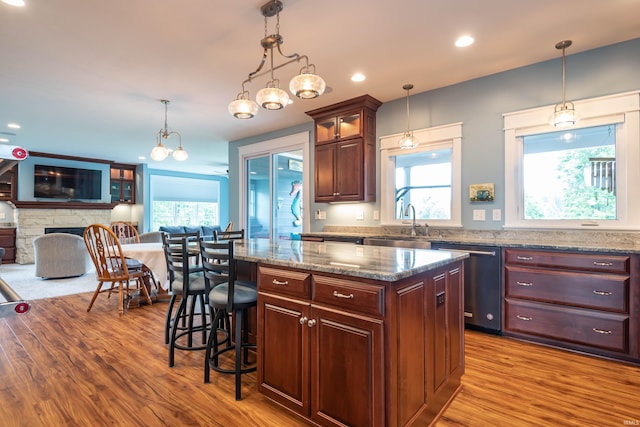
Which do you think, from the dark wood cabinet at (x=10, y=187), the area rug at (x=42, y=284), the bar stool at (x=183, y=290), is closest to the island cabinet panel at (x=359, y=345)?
the bar stool at (x=183, y=290)

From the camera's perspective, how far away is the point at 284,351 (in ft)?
6.07

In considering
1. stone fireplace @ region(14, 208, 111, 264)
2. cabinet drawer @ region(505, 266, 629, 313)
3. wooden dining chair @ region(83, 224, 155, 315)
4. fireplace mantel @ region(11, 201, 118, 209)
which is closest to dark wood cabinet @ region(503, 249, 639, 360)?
cabinet drawer @ region(505, 266, 629, 313)

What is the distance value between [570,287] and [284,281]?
2.37m

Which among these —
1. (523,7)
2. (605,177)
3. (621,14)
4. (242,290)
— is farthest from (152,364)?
(621,14)

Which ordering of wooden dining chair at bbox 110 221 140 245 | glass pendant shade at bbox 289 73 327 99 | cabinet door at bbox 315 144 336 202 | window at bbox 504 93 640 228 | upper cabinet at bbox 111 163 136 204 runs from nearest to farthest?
glass pendant shade at bbox 289 73 327 99 → window at bbox 504 93 640 228 → cabinet door at bbox 315 144 336 202 → wooden dining chair at bbox 110 221 140 245 → upper cabinet at bbox 111 163 136 204

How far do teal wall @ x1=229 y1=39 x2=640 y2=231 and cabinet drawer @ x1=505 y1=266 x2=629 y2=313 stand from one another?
754 mm

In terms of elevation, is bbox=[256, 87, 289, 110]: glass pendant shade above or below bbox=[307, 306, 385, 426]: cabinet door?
above

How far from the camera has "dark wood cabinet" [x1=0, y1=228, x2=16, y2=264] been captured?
303 inches

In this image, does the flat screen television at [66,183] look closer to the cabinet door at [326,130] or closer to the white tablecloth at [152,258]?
the white tablecloth at [152,258]

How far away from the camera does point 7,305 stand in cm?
81

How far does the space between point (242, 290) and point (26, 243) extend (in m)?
8.41

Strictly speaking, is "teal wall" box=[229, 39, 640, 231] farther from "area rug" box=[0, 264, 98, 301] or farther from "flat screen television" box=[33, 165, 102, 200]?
"flat screen television" box=[33, 165, 102, 200]

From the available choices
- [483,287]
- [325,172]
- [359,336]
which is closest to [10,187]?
[325,172]

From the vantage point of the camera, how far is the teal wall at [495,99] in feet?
9.69
